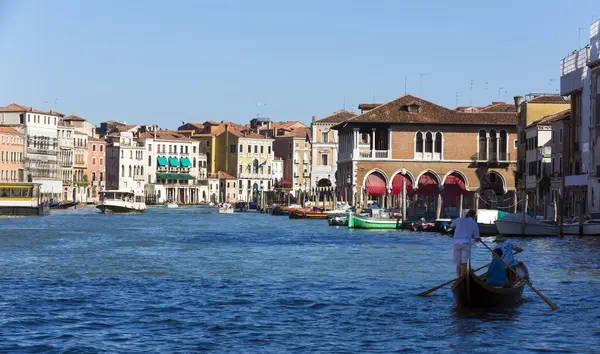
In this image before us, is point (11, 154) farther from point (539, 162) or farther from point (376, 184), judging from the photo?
point (539, 162)

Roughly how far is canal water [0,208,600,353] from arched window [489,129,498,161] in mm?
31472

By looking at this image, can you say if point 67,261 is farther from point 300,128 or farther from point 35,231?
point 300,128

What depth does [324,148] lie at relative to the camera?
9712 cm

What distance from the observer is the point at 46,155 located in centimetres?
10500

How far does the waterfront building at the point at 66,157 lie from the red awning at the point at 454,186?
167 feet

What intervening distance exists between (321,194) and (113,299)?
72947mm

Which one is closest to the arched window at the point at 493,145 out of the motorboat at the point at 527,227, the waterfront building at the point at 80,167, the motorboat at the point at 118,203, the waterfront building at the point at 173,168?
the motorboat at the point at 527,227

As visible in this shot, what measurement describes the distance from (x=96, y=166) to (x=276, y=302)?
98.7 meters

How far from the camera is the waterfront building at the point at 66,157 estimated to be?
359ft

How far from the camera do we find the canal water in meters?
15.8

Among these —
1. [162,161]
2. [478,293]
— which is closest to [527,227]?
[478,293]

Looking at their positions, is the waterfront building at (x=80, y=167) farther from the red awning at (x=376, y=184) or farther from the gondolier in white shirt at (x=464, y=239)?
the gondolier in white shirt at (x=464, y=239)

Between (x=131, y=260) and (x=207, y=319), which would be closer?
(x=207, y=319)

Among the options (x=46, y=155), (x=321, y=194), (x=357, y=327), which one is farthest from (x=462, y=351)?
(x=46, y=155)
